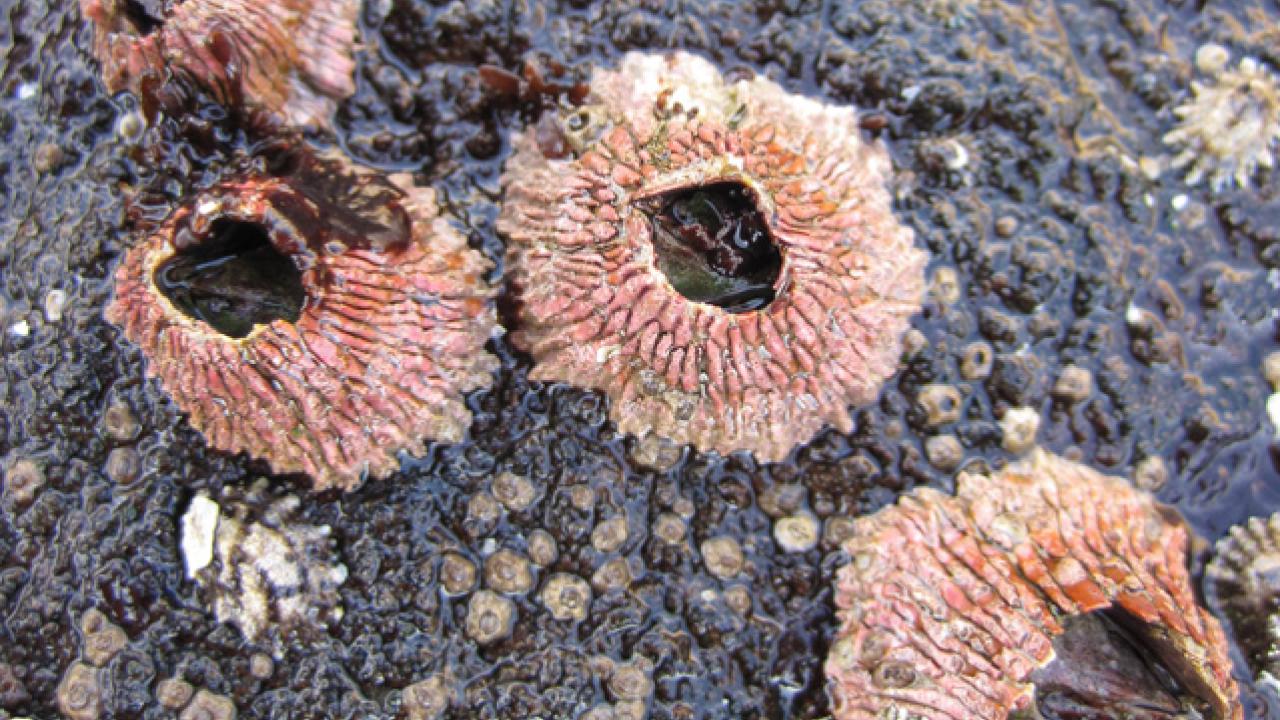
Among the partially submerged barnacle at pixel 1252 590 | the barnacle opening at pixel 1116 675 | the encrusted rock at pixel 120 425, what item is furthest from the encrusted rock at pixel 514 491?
the partially submerged barnacle at pixel 1252 590

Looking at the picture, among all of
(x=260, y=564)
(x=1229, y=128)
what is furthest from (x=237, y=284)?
(x=1229, y=128)

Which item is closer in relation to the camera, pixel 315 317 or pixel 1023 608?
pixel 315 317

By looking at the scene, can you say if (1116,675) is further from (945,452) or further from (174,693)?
(174,693)

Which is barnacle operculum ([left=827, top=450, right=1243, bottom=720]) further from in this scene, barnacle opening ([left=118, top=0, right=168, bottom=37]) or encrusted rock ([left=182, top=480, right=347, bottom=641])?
barnacle opening ([left=118, top=0, right=168, bottom=37])

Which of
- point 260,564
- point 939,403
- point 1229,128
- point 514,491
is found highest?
point 1229,128

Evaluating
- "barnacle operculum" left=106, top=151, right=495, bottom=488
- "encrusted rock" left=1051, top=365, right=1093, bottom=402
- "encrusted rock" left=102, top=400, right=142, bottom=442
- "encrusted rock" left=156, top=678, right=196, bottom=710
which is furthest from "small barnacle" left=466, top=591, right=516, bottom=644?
"encrusted rock" left=1051, top=365, right=1093, bottom=402

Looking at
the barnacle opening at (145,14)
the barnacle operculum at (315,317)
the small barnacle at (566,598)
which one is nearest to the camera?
the barnacle operculum at (315,317)

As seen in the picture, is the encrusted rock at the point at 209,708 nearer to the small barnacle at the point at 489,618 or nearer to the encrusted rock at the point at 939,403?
the small barnacle at the point at 489,618
